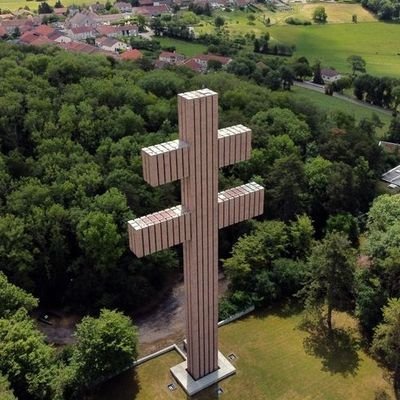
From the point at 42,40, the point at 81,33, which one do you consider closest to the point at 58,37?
the point at 42,40

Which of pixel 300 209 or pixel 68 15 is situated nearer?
pixel 300 209

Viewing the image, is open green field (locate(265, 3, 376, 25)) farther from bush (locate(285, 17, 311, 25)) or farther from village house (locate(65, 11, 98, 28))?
village house (locate(65, 11, 98, 28))

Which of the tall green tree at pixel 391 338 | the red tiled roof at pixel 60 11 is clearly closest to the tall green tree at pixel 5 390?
the tall green tree at pixel 391 338

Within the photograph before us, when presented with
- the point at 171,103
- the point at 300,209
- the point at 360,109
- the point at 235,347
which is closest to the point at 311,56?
the point at 360,109

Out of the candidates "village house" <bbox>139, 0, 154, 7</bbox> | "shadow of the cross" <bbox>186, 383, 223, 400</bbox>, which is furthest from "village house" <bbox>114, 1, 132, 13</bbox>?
"shadow of the cross" <bbox>186, 383, 223, 400</bbox>

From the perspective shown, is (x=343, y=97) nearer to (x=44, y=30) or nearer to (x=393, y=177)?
(x=393, y=177)

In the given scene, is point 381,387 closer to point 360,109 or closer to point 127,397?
point 127,397
